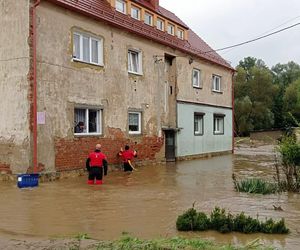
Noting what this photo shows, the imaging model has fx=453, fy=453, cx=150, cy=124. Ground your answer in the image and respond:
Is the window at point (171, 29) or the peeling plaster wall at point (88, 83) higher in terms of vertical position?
the window at point (171, 29)

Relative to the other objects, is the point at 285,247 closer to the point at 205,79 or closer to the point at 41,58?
the point at 41,58

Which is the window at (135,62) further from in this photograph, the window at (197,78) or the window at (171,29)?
the window at (197,78)

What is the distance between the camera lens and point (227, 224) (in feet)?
26.9

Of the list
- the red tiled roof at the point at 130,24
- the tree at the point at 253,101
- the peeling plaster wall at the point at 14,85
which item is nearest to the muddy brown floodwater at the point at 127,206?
the peeling plaster wall at the point at 14,85

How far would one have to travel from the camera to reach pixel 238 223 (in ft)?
26.8

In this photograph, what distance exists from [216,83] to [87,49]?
49.9 feet

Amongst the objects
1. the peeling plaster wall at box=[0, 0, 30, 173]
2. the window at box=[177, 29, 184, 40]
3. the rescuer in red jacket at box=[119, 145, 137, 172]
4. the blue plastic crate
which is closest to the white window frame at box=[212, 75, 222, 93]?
the window at box=[177, 29, 184, 40]

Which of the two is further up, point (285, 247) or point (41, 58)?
point (41, 58)

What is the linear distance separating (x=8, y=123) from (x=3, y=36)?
3.16m

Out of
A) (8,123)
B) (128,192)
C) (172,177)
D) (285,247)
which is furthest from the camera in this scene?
(172,177)

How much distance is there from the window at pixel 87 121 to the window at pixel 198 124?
10621 mm

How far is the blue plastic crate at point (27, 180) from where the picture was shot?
1427 cm

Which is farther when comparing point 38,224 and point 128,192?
point 128,192

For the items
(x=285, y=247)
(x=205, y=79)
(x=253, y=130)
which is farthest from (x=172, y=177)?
(x=253, y=130)
